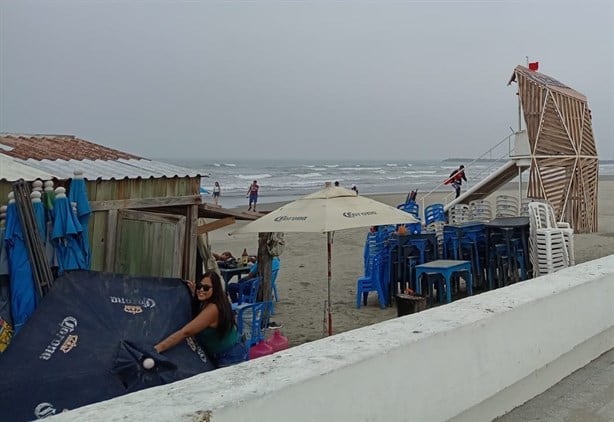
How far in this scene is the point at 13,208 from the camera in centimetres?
430

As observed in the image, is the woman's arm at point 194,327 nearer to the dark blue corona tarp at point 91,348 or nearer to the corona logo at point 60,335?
the dark blue corona tarp at point 91,348

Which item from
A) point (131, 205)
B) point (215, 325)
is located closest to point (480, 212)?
point (131, 205)

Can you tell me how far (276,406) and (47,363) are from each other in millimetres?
1938

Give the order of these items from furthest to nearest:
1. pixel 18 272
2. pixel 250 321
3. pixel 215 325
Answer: pixel 250 321
pixel 18 272
pixel 215 325

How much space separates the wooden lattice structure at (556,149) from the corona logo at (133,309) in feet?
33.0

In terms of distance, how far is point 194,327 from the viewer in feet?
12.8

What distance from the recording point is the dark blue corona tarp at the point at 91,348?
3131 mm

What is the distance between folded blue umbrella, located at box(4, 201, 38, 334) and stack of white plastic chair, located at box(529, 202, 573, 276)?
6231 mm

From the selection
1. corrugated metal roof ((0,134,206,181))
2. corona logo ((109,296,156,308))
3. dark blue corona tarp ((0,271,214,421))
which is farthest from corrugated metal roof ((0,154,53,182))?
corona logo ((109,296,156,308))

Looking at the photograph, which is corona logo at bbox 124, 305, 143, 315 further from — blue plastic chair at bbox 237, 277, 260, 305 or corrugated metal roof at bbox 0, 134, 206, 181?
blue plastic chair at bbox 237, 277, 260, 305

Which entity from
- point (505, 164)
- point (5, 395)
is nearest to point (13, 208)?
point (5, 395)

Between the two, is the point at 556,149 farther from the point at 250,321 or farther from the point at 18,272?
the point at 18,272

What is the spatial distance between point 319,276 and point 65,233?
6.55 meters

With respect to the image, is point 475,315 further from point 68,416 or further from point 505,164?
point 505,164
